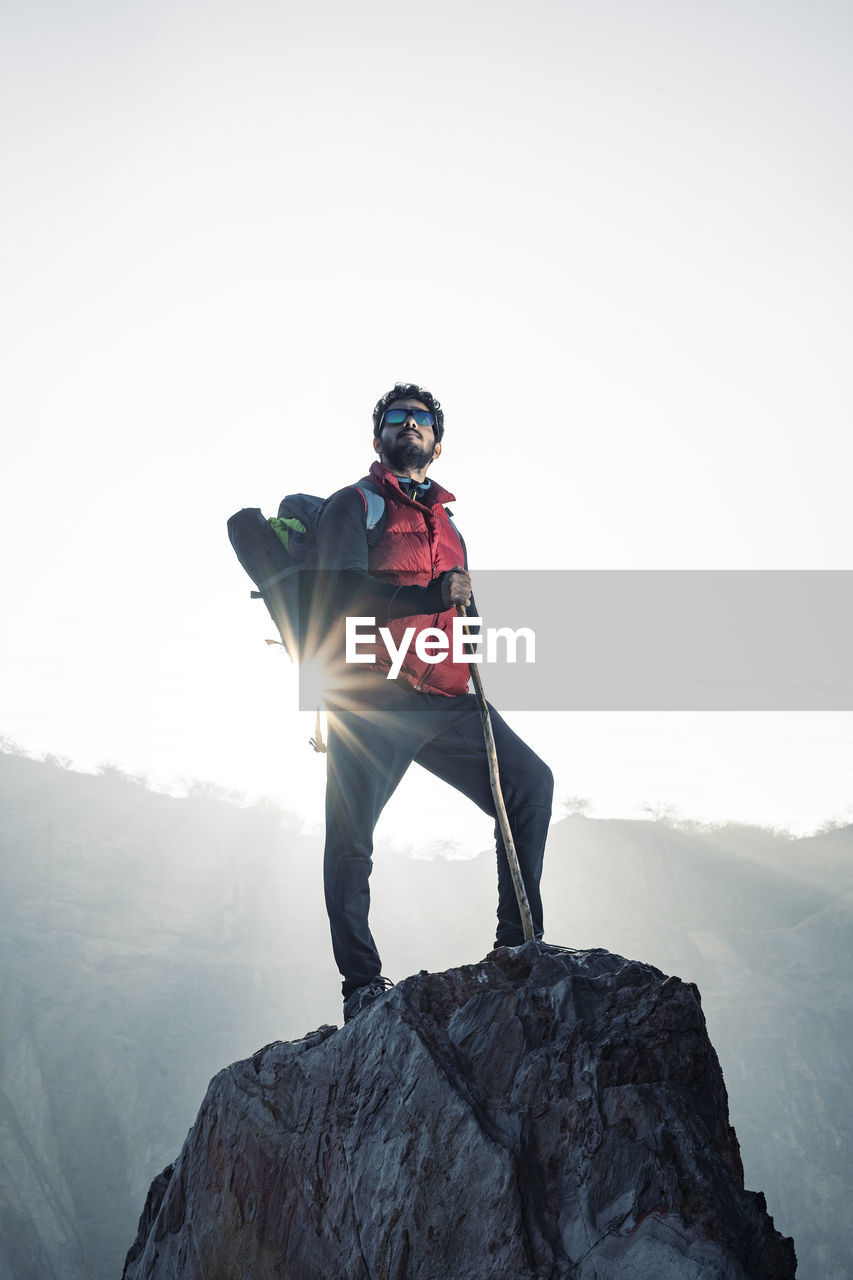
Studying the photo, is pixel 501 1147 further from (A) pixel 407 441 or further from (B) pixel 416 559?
(A) pixel 407 441

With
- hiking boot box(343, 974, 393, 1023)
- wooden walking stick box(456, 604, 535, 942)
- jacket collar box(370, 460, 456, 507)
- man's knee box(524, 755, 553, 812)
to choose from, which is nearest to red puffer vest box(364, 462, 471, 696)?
jacket collar box(370, 460, 456, 507)

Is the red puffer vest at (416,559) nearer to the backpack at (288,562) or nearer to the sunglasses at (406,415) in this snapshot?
the backpack at (288,562)

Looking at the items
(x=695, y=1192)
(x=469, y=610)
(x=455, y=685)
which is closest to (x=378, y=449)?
(x=469, y=610)

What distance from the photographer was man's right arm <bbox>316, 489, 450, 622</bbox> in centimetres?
360

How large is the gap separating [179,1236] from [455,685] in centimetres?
251

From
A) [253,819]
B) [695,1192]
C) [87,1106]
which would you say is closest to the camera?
[695,1192]

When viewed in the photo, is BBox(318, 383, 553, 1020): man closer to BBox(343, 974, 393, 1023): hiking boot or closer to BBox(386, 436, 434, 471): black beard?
BBox(343, 974, 393, 1023): hiking boot

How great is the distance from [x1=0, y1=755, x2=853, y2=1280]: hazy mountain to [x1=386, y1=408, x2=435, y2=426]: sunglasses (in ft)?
92.7

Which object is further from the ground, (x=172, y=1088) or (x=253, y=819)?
(x=253, y=819)

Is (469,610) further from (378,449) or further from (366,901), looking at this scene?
(366,901)

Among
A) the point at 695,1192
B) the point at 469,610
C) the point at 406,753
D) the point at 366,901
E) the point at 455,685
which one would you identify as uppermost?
the point at 469,610

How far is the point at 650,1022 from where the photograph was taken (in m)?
2.60

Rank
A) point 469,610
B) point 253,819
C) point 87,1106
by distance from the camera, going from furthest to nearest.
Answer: point 253,819, point 87,1106, point 469,610

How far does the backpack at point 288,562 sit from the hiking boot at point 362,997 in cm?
144
